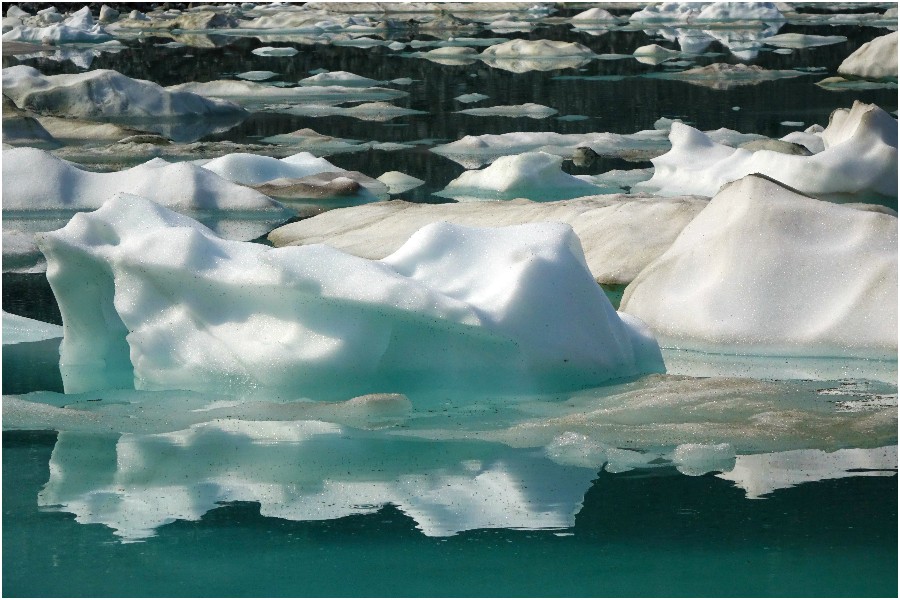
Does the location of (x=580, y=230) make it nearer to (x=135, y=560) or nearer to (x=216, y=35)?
(x=135, y=560)

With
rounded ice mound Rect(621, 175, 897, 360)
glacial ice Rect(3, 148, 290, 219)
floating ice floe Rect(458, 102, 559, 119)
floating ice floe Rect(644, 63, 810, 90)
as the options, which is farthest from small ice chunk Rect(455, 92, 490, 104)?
rounded ice mound Rect(621, 175, 897, 360)

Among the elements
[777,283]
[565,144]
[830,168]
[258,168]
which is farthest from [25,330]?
[565,144]

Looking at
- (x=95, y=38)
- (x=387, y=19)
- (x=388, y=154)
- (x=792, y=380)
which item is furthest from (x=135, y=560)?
(x=387, y=19)

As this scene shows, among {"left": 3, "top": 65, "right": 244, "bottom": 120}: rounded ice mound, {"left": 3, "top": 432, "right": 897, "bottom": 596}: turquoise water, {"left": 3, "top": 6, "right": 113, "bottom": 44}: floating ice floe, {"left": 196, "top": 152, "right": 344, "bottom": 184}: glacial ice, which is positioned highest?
{"left": 3, "top": 432, "right": 897, "bottom": 596}: turquoise water

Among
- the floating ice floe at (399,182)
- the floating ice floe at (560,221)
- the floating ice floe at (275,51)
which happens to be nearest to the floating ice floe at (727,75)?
the floating ice floe at (399,182)

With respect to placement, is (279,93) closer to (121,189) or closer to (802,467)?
(121,189)

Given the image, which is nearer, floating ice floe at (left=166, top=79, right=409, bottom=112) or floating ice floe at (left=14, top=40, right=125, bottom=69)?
floating ice floe at (left=166, top=79, right=409, bottom=112)

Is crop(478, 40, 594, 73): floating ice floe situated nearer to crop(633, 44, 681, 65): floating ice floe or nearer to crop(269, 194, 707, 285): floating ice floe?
crop(633, 44, 681, 65): floating ice floe
